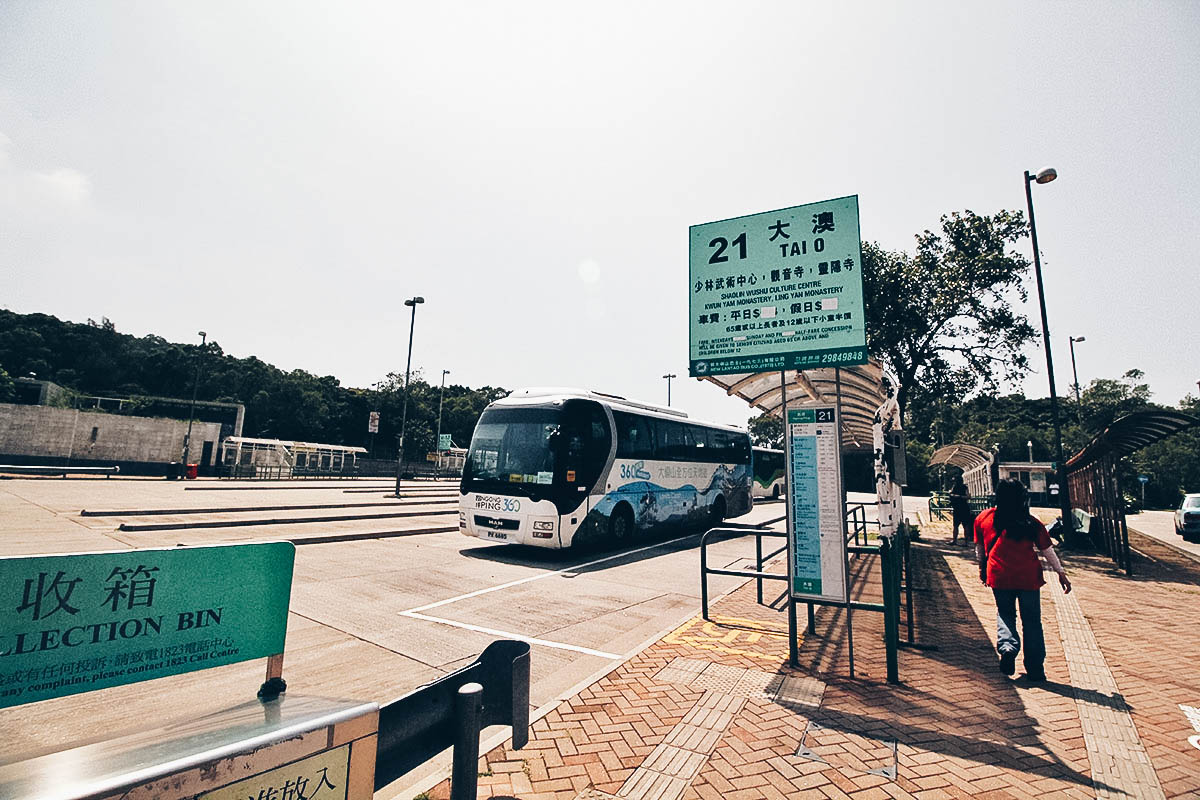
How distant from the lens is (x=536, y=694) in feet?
15.0

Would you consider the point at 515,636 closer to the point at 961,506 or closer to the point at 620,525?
the point at 620,525

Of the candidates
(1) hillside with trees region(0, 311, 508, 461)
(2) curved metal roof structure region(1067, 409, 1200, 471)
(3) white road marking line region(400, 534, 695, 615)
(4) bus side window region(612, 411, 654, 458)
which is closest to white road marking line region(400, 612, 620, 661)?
(3) white road marking line region(400, 534, 695, 615)

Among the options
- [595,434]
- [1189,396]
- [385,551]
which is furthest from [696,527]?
[1189,396]

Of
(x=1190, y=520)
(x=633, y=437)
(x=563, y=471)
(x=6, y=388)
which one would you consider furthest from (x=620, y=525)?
(x=6, y=388)

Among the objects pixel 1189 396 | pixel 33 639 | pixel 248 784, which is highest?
pixel 1189 396

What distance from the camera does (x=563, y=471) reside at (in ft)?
36.2

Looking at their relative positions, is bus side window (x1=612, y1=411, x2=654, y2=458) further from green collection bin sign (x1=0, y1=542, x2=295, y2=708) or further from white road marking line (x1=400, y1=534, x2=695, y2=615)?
green collection bin sign (x1=0, y1=542, x2=295, y2=708)

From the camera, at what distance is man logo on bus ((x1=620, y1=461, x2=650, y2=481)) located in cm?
1276

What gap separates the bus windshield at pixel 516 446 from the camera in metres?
11.1

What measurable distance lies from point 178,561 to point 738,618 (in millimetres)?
6473

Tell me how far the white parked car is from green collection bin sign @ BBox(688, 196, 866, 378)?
2124 centimetres

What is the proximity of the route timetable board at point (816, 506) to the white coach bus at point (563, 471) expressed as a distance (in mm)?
6096

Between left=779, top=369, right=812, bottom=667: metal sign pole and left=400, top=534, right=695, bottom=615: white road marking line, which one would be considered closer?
left=779, top=369, right=812, bottom=667: metal sign pole

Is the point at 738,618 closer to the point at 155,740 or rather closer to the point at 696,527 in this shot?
the point at 155,740
